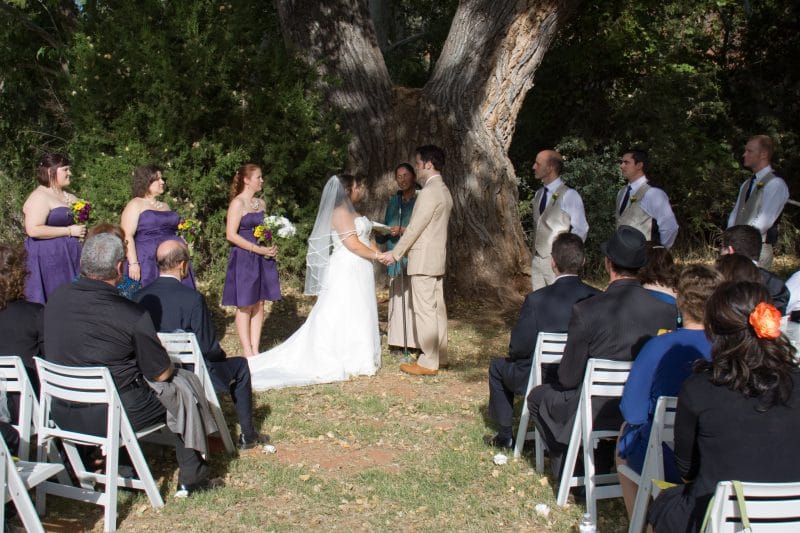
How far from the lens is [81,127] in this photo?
11.1 m

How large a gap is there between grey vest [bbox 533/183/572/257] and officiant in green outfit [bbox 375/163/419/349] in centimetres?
150

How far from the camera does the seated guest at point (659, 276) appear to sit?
16.4ft

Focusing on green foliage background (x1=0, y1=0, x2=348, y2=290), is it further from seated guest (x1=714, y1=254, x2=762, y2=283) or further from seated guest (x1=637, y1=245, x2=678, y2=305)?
seated guest (x1=714, y1=254, x2=762, y2=283)

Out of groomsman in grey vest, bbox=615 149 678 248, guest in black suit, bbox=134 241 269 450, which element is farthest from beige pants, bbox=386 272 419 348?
guest in black suit, bbox=134 241 269 450

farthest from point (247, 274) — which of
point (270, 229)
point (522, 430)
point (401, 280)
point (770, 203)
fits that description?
point (770, 203)

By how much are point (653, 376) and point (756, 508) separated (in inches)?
42.9

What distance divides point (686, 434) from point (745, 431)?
225mm

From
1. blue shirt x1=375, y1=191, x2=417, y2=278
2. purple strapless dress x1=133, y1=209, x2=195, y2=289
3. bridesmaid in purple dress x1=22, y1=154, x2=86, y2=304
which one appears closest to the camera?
bridesmaid in purple dress x1=22, y1=154, x2=86, y2=304

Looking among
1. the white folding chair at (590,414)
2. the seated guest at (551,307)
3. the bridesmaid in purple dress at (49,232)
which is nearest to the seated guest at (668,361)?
the white folding chair at (590,414)

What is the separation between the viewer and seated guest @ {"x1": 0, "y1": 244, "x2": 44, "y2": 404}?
482 cm

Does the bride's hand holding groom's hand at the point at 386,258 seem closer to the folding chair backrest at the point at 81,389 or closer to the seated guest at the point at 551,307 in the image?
the seated guest at the point at 551,307

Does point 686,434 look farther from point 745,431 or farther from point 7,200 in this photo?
point 7,200

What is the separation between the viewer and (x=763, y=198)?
7.37 meters

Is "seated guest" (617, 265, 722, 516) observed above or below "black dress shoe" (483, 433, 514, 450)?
above
